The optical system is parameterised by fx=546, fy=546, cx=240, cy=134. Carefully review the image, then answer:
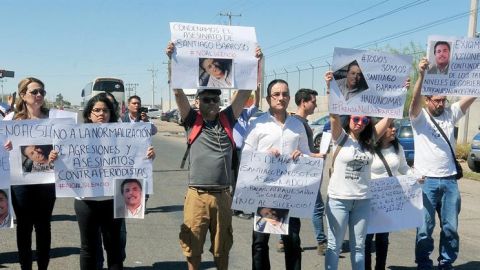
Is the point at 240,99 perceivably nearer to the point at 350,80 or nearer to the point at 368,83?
the point at 350,80

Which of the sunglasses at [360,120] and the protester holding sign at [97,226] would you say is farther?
the sunglasses at [360,120]

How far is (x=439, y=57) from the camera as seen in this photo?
537cm

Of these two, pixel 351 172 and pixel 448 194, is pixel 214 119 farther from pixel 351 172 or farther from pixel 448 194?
pixel 448 194

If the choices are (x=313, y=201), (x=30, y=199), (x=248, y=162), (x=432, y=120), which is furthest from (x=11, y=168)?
(x=432, y=120)

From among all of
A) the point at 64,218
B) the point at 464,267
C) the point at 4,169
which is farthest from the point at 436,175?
the point at 64,218

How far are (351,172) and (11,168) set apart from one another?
2.94 meters

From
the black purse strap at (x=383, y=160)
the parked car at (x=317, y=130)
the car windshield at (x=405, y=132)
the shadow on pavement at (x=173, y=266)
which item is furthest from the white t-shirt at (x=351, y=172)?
the parked car at (x=317, y=130)

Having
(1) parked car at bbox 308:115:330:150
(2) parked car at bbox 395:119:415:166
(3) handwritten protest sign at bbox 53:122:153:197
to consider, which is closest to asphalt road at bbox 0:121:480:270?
(3) handwritten protest sign at bbox 53:122:153:197

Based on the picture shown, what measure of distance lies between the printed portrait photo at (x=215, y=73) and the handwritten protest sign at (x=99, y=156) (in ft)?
2.08

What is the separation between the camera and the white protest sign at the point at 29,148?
4664 millimetres

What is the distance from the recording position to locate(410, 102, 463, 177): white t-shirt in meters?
5.51

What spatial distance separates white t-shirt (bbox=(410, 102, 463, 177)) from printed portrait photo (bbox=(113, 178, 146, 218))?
2817 millimetres

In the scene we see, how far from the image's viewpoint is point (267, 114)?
16.0 ft

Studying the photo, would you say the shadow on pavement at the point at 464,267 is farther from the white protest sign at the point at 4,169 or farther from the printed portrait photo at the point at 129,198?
the white protest sign at the point at 4,169
